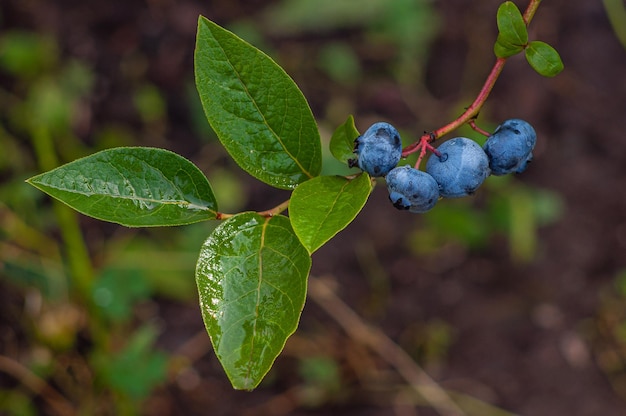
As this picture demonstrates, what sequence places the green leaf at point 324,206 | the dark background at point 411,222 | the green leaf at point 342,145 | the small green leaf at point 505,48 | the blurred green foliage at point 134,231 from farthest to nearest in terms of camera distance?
the dark background at point 411,222, the blurred green foliage at point 134,231, the green leaf at point 342,145, the small green leaf at point 505,48, the green leaf at point 324,206

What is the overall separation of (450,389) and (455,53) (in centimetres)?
160

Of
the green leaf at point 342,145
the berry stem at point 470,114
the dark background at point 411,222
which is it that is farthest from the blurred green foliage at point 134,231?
the berry stem at point 470,114

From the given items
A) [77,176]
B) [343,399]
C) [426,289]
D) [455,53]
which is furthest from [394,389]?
[77,176]

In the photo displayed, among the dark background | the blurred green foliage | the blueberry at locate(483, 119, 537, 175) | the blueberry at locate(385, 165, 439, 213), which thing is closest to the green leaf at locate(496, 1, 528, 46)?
the blueberry at locate(483, 119, 537, 175)

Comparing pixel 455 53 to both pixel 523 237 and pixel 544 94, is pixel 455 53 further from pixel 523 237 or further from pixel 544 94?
pixel 523 237

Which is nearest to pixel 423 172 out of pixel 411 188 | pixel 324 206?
pixel 411 188

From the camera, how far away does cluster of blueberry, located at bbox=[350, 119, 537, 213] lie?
1.10 meters

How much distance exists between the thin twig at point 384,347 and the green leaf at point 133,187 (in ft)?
5.24

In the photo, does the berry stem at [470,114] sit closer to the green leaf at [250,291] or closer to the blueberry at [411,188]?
the blueberry at [411,188]

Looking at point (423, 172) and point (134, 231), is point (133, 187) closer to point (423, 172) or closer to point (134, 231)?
point (423, 172)

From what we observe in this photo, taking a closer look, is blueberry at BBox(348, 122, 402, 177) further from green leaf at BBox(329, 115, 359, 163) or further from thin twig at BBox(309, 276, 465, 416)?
thin twig at BBox(309, 276, 465, 416)

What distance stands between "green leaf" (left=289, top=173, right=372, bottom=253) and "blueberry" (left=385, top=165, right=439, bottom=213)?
0.14ft

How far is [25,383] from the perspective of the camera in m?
2.44

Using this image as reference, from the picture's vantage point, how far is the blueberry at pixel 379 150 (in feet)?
3.72
